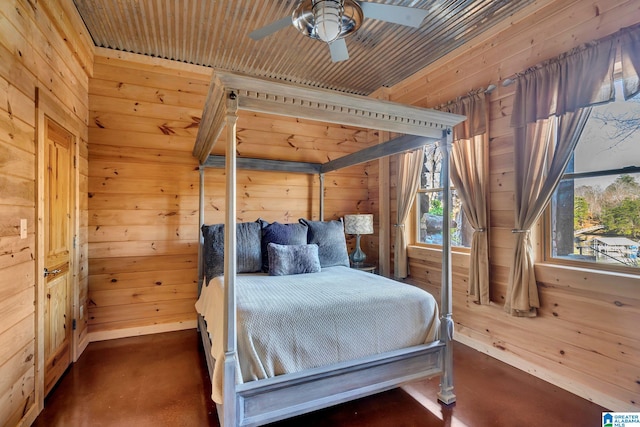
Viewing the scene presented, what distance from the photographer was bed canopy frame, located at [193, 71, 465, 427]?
1.60 m

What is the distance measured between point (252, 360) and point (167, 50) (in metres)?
3.11

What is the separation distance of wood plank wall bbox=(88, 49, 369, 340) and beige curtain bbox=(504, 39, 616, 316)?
2.71 metres

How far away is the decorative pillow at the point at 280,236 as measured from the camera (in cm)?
302

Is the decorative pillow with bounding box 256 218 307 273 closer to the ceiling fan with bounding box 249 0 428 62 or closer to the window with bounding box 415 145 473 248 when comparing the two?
the window with bounding box 415 145 473 248

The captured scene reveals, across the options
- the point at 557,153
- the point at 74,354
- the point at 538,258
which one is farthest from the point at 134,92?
the point at 538,258

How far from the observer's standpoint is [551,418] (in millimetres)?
1930

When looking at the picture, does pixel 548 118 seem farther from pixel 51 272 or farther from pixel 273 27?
pixel 51 272

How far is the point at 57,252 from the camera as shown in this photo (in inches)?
92.6

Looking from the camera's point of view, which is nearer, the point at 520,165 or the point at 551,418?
the point at 551,418

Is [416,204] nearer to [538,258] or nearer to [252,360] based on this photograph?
[538,258]

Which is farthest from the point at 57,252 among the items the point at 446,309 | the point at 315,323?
the point at 446,309

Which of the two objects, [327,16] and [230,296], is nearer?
[230,296]

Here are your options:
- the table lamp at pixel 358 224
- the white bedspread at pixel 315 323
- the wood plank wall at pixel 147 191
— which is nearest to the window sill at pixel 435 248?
the table lamp at pixel 358 224

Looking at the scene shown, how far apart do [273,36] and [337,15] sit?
129 centimetres
